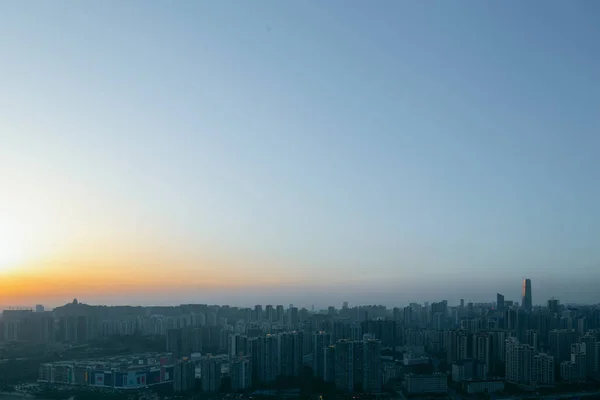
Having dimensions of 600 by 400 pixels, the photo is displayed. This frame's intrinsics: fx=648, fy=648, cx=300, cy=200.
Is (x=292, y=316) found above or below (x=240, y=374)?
below

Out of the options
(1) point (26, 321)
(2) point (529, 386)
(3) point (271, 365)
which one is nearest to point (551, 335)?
(2) point (529, 386)

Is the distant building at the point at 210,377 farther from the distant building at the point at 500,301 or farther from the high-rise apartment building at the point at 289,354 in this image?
the distant building at the point at 500,301

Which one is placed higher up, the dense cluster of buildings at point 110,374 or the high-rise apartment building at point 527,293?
the high-rise apartment building at point 527,293

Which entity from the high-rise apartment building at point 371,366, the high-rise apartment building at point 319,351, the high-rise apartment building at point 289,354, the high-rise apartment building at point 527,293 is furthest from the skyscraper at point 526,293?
the high-rise apartment building at point 371,366

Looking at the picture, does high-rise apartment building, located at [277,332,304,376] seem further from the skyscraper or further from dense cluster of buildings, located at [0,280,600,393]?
the skyscraper

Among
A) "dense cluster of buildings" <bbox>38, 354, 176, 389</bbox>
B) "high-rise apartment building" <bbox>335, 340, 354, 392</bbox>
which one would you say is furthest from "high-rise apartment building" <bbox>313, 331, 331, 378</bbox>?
"dense cluster of buildings" <bbox>38, 354, 176, 389</bbox>

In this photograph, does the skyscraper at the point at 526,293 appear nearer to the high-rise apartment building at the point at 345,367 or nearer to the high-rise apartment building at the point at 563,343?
the high-rise apartment building at the point at 563,343

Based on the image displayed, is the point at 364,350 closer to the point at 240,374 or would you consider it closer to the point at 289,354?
the point at 289,354

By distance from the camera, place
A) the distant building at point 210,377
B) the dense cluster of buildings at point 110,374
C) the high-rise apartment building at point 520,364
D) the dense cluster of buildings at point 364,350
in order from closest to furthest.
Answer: the distant building at point 210,377, the dense cluster of buildings at point 364,350, the dense cluster of buildings at point 110,374, the high-rise apartment building at point 520,364

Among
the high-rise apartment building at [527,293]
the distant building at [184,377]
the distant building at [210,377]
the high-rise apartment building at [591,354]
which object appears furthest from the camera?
the high-rise apartment building at [527,293]

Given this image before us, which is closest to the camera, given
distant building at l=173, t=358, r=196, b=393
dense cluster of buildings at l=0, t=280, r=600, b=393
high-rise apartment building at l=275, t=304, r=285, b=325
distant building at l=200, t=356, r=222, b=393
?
distant building at l=200, t=356, r=222, b=393

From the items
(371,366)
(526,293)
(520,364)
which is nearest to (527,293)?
(526,293)

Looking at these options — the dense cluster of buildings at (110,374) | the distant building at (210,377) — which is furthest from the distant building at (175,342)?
the distant building at (210,377)

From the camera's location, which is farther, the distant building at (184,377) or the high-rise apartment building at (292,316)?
the high-rise apartment building at (292,316)
